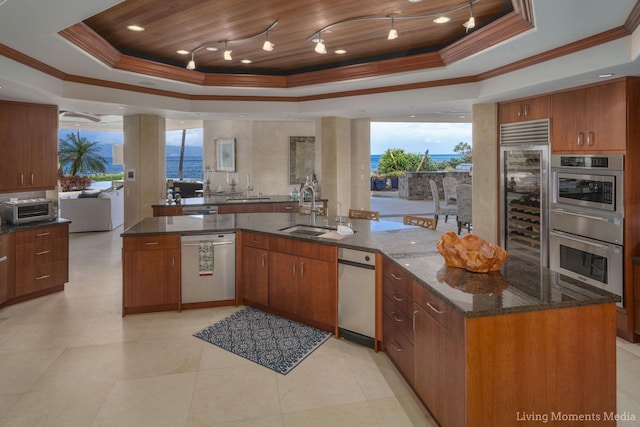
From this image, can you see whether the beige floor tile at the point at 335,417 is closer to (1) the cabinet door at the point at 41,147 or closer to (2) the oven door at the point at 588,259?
(2) the oven door at the point at 588,259

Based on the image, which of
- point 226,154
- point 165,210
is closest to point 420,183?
point 226,154

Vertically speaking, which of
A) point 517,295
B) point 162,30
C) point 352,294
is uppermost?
point 162,30

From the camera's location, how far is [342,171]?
23.6 ft

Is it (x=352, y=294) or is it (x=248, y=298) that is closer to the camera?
(x=352, y=294)

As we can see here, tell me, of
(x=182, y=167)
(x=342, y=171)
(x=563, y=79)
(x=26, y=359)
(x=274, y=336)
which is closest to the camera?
(x=26, y=359)

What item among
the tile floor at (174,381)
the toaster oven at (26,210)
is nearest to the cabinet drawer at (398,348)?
the tile floor at (174,381)

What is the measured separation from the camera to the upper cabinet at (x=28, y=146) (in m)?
4.57

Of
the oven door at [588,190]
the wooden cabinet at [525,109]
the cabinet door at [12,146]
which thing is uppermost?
the wooden cabinet at [525,109]

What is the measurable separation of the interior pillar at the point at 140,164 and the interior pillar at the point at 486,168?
4.84m

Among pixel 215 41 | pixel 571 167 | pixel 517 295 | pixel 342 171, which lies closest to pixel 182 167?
pixel 342 171

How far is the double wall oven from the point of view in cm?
364

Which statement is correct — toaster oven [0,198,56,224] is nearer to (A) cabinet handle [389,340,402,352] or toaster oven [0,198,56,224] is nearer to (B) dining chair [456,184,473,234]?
(A) cabinet handle [389,340,402,352]

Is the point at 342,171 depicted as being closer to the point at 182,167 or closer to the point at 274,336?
the point at 274,336

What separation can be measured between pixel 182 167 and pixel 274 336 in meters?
11.4
